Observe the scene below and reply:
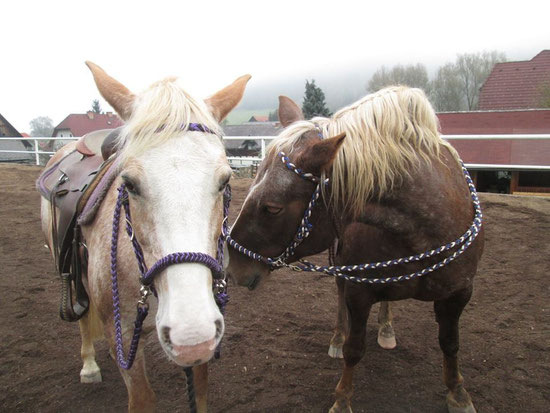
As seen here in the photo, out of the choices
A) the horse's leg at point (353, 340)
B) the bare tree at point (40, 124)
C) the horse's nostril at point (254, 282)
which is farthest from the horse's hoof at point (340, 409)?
the bare tree at point (40, 124)

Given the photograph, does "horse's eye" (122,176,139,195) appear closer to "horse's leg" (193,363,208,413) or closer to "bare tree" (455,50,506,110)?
"horse's leg" (193,363,208,413)

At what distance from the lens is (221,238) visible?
1529mm

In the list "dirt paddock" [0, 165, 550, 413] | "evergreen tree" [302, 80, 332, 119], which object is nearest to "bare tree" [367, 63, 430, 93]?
"evergreen tree" [302, 80, 332, 119]

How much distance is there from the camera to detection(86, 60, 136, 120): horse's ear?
154 cm

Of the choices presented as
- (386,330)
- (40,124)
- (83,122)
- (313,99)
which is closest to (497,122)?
(386,330)

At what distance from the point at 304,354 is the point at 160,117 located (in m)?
2.39

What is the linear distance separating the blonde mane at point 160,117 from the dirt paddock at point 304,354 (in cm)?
137

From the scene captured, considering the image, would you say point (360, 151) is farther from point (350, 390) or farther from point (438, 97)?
point (438, 97)

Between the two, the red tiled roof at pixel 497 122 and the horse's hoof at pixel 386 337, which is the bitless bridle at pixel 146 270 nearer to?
the horse's hoof at pixel 386 337

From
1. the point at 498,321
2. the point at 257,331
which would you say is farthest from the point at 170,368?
the point at 498,321

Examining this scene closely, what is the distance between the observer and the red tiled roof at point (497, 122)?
1351 centimetres

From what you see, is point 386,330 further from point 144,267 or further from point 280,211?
point 144,267

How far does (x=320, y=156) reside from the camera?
1.88m

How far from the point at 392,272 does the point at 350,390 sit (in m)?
0.87
